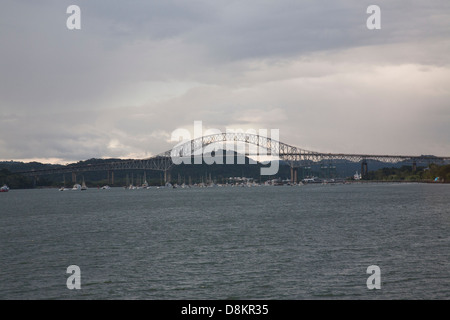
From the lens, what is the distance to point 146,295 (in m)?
Answer: 18.5

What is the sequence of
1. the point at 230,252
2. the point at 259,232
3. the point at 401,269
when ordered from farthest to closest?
the point at 259,232
the point at 230,252
the point at 401,269

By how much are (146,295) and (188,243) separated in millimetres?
12985

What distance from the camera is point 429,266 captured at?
2277cm

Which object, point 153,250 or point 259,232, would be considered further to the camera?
point 259,232
